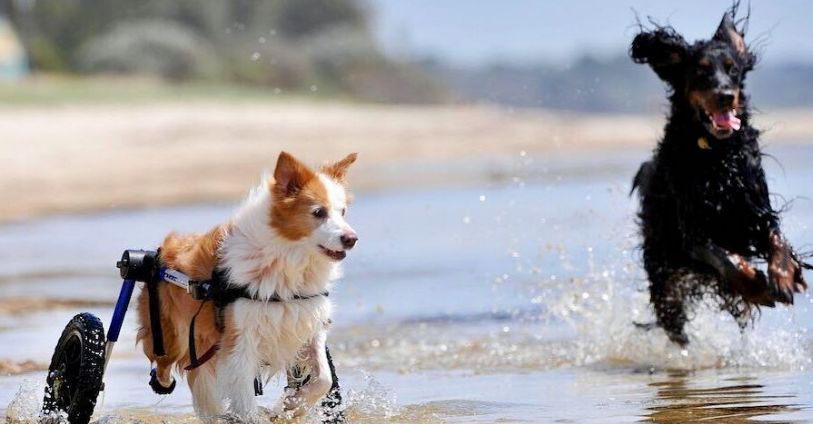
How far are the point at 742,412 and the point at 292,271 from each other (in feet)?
6.59

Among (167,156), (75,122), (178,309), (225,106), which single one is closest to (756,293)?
(178,309)

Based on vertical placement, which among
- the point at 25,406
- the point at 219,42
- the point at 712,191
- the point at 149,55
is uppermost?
the point at 219,42

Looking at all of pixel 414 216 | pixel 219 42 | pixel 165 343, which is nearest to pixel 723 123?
pixel 165 343

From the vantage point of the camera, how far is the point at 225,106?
103 ft

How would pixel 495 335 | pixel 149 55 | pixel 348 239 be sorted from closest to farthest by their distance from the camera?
pixel 348 239 → pixel 495 335 → pixel 149 55

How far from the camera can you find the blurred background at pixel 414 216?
24.5 feet

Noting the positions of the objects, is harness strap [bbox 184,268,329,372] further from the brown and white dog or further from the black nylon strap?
the black nylon strap

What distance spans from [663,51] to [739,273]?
137 centimetres

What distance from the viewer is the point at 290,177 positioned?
6043 millimetres

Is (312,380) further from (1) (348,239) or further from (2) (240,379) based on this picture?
(1) (348,239)

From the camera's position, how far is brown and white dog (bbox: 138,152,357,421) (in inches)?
236

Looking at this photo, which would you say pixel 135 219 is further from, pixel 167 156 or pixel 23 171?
pixel 167 156

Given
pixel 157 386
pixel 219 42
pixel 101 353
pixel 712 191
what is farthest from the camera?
pixel 219 42

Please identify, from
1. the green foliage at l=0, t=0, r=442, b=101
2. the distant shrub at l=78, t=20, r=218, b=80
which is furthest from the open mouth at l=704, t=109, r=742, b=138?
the distant shrub at l=78, t=20, r=218, b=80
